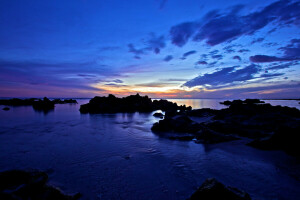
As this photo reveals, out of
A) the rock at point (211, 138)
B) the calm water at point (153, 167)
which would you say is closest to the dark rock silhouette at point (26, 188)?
the calm water at point (153, 167)

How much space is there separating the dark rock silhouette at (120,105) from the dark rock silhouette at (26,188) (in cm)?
4689

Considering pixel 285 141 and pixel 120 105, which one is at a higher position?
pixel 120 105

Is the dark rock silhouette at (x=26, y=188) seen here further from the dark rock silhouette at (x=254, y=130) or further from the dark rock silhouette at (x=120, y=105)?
the dark rock silhouette at (x=120, y=105)

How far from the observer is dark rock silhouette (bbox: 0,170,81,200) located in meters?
5.23

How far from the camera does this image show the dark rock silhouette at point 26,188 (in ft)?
17.2

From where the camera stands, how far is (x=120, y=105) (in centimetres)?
6219

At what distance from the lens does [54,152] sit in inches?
458

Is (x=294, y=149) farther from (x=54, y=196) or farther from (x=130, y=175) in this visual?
(x=54, y=196)

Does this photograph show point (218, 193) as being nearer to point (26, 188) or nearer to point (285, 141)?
point (26, 188)

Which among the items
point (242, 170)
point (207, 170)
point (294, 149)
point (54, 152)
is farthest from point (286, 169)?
point (54, 152)

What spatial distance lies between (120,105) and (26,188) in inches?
2250

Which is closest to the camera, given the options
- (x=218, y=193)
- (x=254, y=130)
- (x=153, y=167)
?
(x=218, y=193)

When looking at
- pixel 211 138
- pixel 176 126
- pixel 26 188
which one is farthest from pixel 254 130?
pixel 26 188

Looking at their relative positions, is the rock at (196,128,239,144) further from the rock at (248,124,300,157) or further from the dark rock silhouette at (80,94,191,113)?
the dark rock silhouette at (80,94,191,113)
